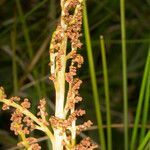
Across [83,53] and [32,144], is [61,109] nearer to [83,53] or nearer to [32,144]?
[32,144]

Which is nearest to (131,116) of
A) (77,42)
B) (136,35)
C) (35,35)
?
(136,35)

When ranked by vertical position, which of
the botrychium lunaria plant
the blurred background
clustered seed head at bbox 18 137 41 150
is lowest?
clustered seed head at bbox 18 137 41 150

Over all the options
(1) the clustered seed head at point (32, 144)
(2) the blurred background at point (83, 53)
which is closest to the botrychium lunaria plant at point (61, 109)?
(1) the clustered seed head at point (32, 144)

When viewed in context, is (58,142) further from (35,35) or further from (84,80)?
(35,35)

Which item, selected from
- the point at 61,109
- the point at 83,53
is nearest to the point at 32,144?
the point at 61,109

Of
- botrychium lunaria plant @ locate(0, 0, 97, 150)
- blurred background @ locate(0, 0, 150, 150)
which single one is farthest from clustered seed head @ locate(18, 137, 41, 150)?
blurred background @ locate(0, 0, 150, 150)

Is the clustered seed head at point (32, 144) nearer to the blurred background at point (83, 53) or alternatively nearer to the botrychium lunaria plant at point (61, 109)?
the botrychium lunaria plant at point (61, 109)

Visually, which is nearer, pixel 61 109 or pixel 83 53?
pixel 61 109

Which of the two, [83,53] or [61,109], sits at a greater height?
[83,53]

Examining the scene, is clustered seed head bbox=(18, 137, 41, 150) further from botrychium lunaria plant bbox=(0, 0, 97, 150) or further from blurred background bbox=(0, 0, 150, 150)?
blurred background bbox=(0, 0, 150, 150)
